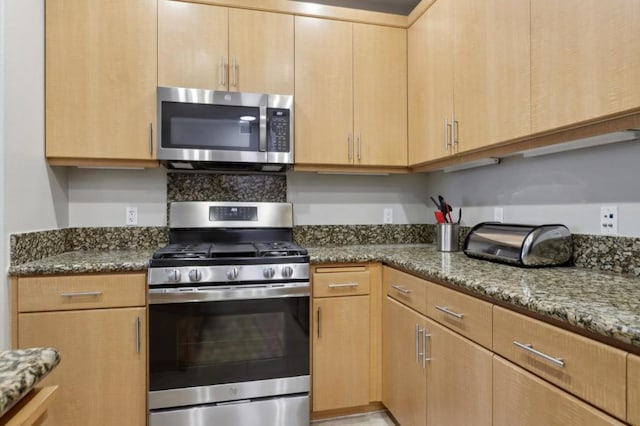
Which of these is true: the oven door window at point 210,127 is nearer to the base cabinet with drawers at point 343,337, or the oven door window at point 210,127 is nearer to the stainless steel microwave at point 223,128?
the stainless steel microwave at point 223,128

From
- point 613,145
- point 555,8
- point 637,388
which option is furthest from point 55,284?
point 613,145

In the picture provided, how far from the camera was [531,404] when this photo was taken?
0.99m

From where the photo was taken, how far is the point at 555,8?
1246 mm

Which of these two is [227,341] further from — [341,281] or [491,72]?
[491,72]

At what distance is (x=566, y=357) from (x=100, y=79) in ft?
7.65

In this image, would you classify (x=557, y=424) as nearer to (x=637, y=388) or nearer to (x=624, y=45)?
(x=637, y=388)

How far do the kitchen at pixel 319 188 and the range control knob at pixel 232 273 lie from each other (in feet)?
2.56

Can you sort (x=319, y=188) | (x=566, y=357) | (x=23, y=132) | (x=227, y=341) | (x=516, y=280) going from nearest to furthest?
1. (x=566, y=357)
2. (x=516, y=280)
3. (x=23, y=132)
4. (x=227, y=341)
5. (x=319, y=188)

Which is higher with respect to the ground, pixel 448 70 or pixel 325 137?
pixel 448 70

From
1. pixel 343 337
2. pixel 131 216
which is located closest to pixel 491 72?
pixel 343 337

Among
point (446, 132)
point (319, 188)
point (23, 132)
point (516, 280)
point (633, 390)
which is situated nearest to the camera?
point (633, 390)

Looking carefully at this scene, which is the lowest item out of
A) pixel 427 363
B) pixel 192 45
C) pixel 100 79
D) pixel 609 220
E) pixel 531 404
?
pixel 427 363

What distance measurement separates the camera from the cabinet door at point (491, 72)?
140cm

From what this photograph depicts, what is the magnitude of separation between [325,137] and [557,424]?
1729 mm
